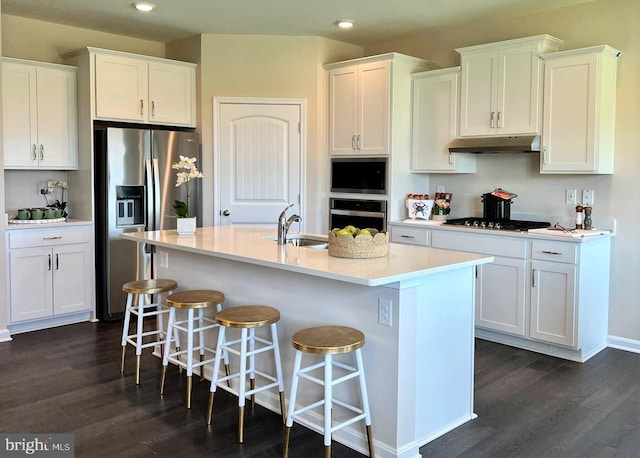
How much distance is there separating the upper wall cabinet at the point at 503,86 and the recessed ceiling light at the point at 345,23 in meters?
1.00

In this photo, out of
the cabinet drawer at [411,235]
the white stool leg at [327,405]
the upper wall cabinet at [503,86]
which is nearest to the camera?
the white stool leg at [327,405]

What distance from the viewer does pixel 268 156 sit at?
559 cm

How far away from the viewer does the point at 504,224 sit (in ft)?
14.8

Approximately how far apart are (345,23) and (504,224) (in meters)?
2.22

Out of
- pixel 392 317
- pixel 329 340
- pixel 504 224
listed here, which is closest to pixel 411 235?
pixel 504 224

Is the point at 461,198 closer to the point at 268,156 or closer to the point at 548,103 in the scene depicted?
the point at 548,103

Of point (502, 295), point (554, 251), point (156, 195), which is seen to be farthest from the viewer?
point (156, 195)

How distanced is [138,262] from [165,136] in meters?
1.17

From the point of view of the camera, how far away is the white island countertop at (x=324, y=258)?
2467 mm

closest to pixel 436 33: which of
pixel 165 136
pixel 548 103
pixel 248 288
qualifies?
pixel 548 103

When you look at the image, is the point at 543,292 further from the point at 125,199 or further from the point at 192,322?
the point at 125,199

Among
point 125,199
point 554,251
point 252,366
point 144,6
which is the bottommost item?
point 252,366

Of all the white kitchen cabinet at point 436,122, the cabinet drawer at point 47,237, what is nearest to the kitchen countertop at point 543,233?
the white kitchen cabinet at point 436,122

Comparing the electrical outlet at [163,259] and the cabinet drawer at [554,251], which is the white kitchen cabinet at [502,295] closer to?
the cabinet drawer at [554,251]
